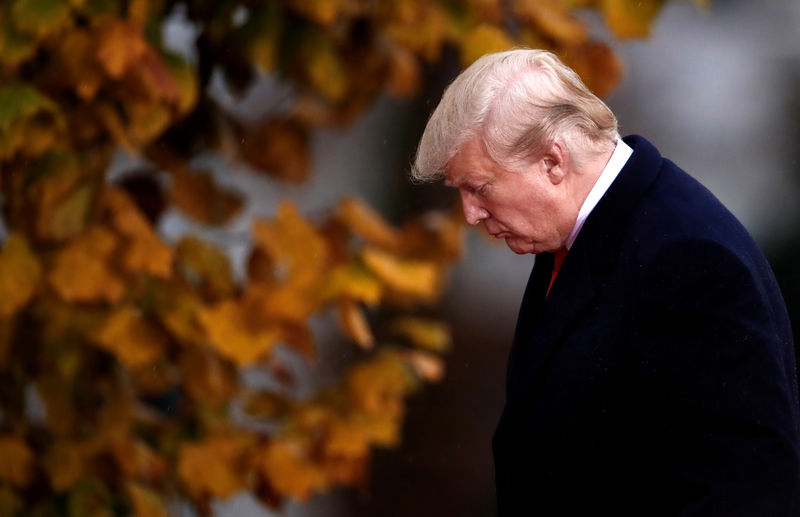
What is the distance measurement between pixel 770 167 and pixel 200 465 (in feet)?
6.88

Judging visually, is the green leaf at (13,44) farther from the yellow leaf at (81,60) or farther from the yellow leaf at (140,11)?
the yellow leaf at (140,11)

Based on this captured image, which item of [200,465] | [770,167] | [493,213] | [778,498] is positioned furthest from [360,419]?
[770,167]

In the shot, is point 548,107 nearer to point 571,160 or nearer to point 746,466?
point 571,160

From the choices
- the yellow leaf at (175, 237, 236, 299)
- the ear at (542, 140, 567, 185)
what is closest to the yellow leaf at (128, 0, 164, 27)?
the yellow leaf at (175, 237, 236, 299)

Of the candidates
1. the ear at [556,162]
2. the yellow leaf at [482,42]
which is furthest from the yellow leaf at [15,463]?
the ear at [556,162]

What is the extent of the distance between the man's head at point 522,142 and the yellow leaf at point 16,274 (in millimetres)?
1140

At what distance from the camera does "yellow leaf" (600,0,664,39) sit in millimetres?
2213

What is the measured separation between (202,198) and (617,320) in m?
1.32

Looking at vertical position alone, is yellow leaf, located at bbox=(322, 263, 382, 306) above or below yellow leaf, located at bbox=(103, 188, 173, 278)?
above

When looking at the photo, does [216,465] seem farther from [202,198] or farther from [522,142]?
[522,142]

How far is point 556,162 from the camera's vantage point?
145 cm

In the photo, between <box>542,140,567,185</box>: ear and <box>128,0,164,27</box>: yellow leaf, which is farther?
<box>128,0,164,27</box>: yellow leaf

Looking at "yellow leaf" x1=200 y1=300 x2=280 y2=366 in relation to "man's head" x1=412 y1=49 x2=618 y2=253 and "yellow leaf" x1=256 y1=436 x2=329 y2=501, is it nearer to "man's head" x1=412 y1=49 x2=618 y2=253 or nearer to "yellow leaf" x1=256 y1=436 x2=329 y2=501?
"yellow leaf" x1=256 y1=436 x2=329 y2=501

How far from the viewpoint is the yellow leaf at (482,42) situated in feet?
7.52
